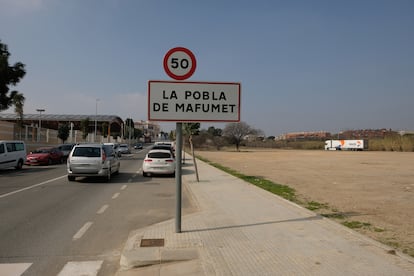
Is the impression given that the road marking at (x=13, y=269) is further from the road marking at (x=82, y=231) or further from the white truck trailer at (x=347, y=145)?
the white truck trailer at (x=347, y=145)

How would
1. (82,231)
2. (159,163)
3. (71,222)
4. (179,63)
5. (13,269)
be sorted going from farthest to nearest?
(159,163) → (71,222) → (82,231) → (179,63) → (13,269)

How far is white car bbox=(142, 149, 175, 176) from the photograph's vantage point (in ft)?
63.8

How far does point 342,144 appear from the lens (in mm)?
107438

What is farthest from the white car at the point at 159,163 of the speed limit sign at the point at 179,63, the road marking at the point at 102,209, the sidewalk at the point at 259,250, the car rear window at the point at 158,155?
the speed limit sign at the point at 179,63

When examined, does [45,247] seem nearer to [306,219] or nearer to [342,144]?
[306,219]

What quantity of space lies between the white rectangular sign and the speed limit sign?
0.47ft

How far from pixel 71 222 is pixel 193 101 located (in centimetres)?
396

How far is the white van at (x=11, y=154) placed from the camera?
22281 millimetres

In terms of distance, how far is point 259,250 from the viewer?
18.7 ft

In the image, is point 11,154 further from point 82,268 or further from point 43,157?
point 82,268

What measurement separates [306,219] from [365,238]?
182 centimetres

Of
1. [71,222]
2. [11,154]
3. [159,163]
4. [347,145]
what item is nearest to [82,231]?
[71,222]

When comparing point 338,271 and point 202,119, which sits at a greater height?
point 202,119

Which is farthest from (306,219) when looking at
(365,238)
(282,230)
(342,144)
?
(342,144)
